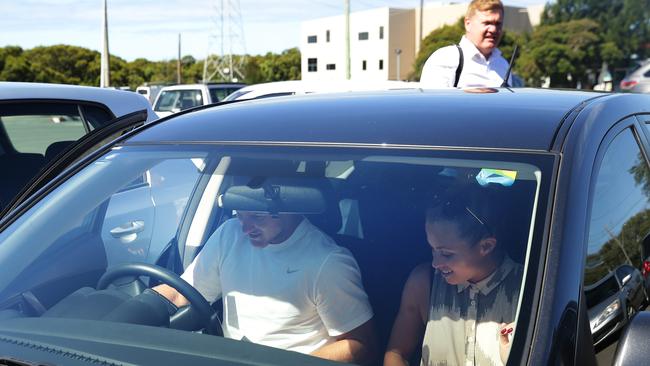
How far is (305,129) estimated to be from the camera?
7.07 feet

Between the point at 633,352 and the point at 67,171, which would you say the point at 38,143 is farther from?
the point at 633,352

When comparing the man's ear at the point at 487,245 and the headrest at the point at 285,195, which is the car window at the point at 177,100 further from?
the man's ear at the point at 487,245

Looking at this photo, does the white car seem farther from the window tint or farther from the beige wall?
the beige wall

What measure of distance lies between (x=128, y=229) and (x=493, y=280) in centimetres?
122

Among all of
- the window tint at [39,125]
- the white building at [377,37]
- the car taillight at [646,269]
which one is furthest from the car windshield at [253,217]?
the white building at [377,37]

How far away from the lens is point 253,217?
2275 mm

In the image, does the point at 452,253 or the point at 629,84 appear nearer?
the point at 452,253

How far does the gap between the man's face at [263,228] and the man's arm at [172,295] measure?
248mm

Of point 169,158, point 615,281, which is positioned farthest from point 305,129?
point 615,281

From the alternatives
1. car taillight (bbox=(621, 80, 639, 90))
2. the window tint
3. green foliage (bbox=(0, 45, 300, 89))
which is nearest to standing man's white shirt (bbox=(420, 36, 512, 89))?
the window tint

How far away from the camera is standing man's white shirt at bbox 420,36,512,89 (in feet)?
15.5

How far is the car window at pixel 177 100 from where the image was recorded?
18.5 m

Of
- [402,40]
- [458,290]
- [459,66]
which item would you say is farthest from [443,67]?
[402,40]

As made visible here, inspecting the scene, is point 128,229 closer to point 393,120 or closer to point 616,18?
point 393,120
